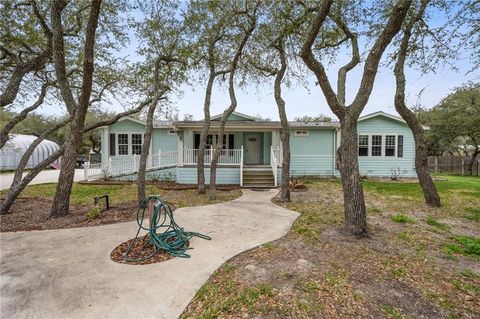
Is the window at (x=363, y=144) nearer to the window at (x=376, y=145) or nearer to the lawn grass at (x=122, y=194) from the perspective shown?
the window at (x=376, y=145)

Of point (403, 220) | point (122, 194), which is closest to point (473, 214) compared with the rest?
point (403, 220)

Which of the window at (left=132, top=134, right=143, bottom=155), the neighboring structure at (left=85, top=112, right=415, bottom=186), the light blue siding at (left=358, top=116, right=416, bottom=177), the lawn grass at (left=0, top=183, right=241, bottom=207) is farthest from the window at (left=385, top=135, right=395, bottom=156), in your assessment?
the window at (left=132, top=134, right=143, bottom=155)

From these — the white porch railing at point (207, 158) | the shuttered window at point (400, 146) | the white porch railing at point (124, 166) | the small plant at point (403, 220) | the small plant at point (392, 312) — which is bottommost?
the small plant at point (392, 312)

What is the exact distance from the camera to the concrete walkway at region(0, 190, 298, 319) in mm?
2656

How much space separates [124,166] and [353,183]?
12.4 m

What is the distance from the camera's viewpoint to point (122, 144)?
14.9m

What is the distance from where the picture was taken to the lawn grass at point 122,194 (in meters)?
8.47

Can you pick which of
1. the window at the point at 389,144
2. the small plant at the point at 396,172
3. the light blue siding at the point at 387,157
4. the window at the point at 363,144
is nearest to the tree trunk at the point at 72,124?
the light blue siding at the point at 387,157

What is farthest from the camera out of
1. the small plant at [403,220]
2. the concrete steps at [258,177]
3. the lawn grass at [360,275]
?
the concrete steps at [258,177]

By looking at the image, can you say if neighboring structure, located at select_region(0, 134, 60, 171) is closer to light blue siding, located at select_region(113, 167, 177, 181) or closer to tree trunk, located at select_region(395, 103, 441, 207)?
light blue siding, located at select_region(113, 167, 177, 181)

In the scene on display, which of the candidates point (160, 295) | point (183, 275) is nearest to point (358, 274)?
point (183, 275)

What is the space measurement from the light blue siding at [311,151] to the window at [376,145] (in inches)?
99.4

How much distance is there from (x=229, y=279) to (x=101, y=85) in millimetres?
9807

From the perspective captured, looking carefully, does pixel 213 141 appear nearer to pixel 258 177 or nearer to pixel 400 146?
pixel 258 177
